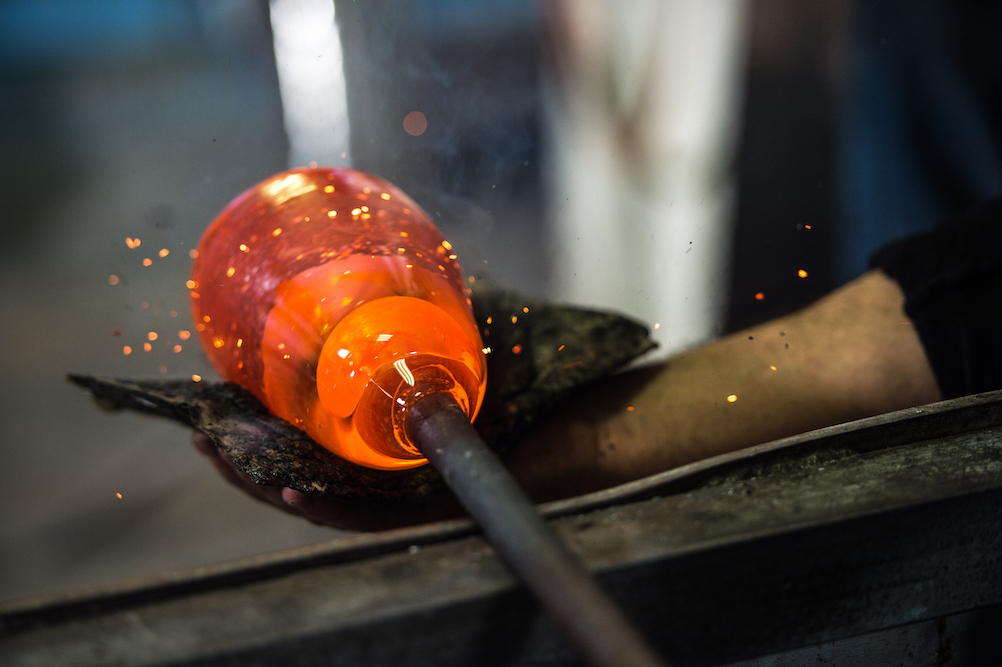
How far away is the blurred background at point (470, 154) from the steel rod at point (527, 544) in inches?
13.4

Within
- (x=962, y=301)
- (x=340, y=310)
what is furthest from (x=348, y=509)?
(x=962, y=301)

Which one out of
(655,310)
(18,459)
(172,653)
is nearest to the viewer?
(172,653)

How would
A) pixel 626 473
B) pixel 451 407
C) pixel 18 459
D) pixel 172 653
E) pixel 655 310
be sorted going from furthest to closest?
pixel 18 459 → pixel 655 310 → pixel 626 473 → pixel 451 407 → pixel 172 653

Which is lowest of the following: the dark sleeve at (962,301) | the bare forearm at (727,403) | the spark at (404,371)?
the bare forearm at (727,403)

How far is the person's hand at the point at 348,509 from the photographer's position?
0.48 meters

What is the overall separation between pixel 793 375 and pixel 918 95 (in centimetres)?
82

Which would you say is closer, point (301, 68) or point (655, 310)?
point (301, 68)

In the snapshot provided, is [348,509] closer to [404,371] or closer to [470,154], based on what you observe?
[404,371]

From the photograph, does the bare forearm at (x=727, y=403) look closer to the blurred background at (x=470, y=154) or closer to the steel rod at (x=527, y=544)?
the blurred background at (x=470, y=154)

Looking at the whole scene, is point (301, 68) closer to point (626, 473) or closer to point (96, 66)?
point (626, 473)

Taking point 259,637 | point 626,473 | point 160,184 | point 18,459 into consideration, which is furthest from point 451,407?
point 18,459

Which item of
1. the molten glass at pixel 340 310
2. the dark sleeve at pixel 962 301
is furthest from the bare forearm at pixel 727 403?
the molten glass at pixel 340 310

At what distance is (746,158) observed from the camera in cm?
112

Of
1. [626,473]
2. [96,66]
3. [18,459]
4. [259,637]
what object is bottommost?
[18,459]
